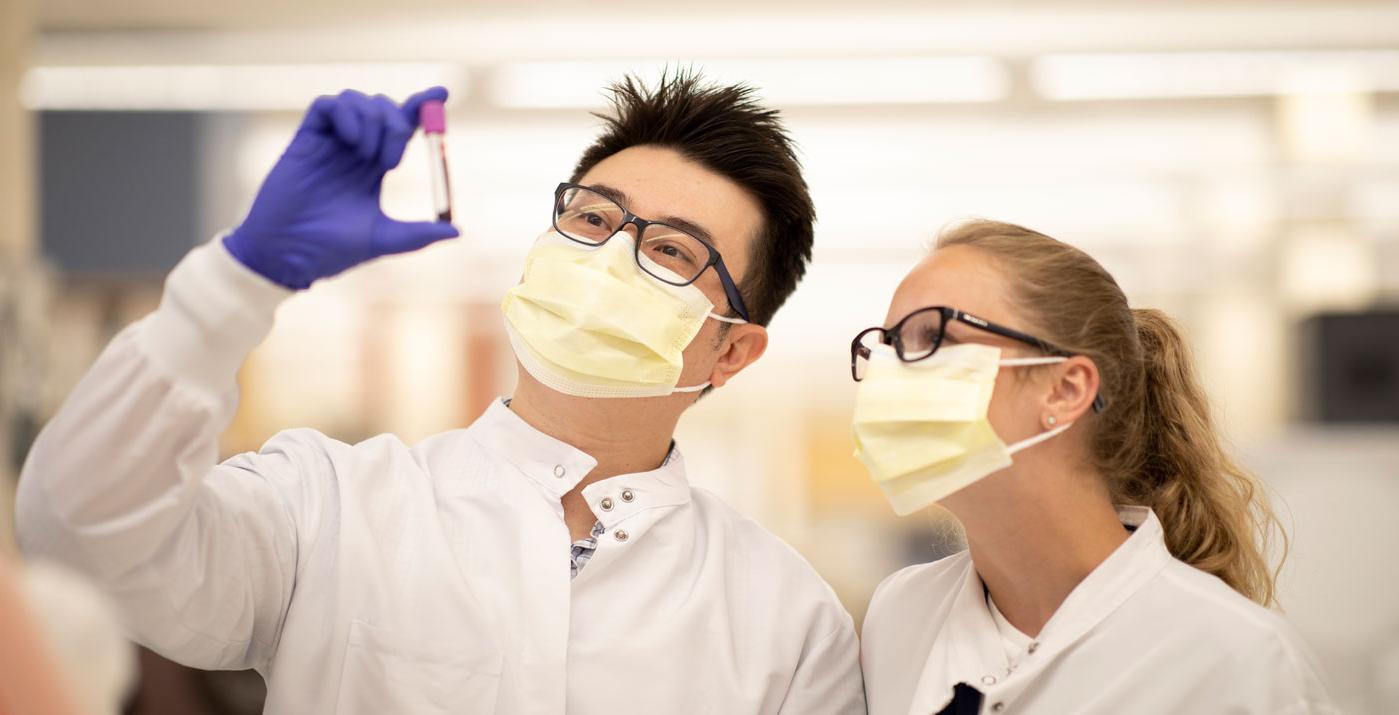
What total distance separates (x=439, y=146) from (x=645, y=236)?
0.52 m

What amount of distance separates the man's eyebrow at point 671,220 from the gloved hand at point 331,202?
22.4 inches

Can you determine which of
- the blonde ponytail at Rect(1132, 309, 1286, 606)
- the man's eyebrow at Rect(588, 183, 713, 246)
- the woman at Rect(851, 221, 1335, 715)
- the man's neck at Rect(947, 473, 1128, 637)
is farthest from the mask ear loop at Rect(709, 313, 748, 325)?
Result: the blonde ponytail at Rect(1132, 309, 1286, 606)

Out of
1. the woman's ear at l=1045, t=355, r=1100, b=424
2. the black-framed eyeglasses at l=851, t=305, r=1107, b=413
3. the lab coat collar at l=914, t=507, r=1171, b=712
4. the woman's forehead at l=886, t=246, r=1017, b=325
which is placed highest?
the woman's forehead at l=886, t=246, r=1017, b=325

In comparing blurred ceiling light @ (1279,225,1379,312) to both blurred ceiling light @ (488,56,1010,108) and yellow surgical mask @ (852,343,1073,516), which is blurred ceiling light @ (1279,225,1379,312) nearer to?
blurred ceiling light @ (488,56,1010,108)

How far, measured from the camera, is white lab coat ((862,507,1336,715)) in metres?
1.34

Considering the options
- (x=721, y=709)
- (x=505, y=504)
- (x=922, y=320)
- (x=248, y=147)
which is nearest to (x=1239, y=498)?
(x=922, y=320)

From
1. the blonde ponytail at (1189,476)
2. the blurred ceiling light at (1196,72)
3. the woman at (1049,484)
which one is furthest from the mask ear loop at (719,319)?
the blurred ceiling light at (1196,72)

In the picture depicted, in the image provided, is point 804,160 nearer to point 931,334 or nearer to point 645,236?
point 645,236

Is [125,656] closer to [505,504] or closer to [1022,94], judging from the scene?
[505,504]

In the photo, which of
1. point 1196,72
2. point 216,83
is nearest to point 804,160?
point 1196,72

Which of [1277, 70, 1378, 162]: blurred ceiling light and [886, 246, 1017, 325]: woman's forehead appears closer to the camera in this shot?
[886, 246, 1017, 325]: woman's forehead

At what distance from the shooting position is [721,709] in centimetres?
161

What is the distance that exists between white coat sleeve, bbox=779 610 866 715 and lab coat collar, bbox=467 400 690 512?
1.05ft

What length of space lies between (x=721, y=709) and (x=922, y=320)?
0.61m
